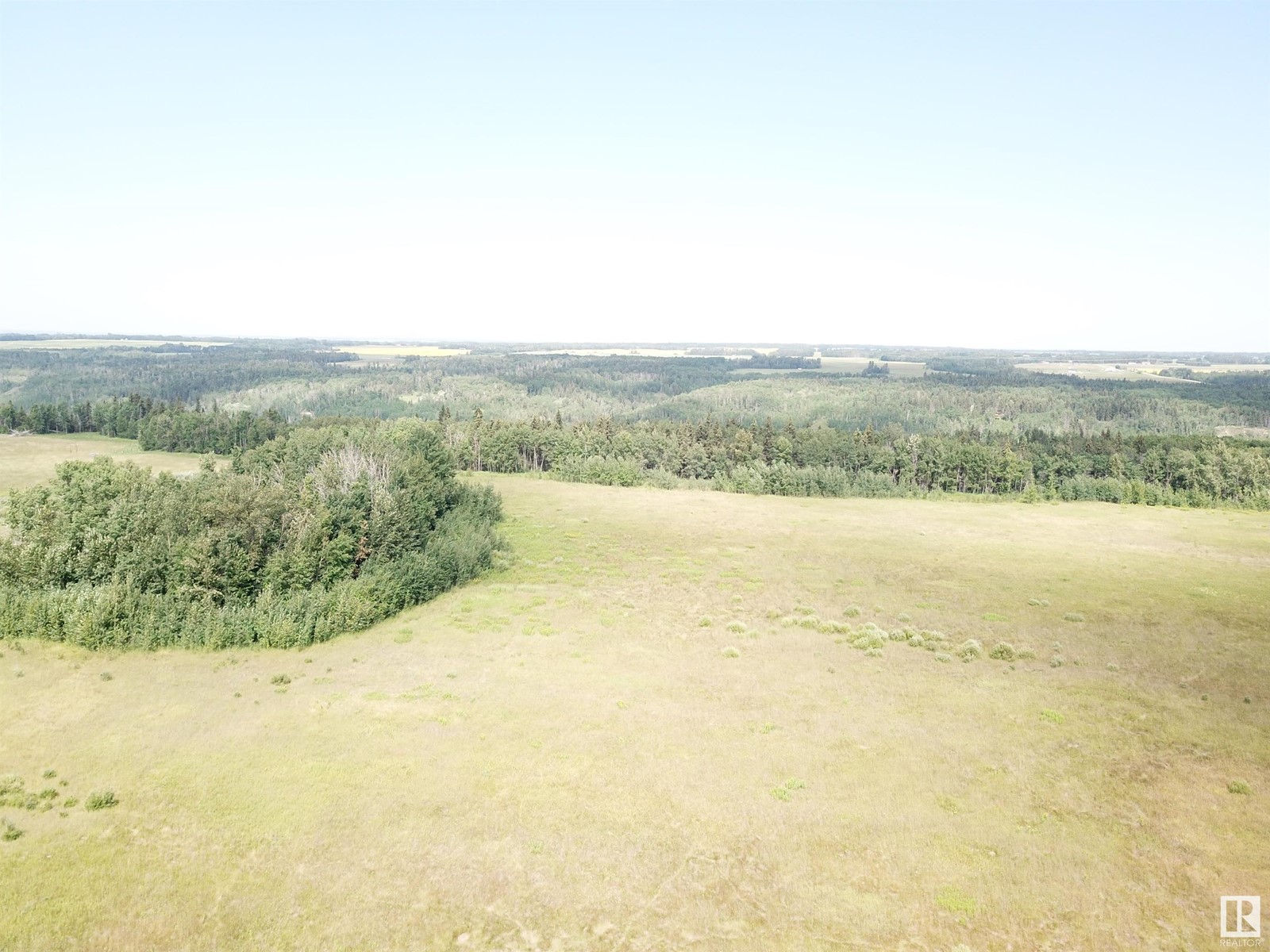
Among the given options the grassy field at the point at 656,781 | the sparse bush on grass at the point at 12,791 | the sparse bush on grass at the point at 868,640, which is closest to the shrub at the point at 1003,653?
the grassy field at the point at 656,781

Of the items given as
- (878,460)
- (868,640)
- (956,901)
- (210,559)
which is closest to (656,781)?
(956,901)

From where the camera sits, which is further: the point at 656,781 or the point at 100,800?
the point at 656,781

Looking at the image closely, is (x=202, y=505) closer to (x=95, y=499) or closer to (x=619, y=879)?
(x=95, y=499)

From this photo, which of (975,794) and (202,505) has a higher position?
(202,505)

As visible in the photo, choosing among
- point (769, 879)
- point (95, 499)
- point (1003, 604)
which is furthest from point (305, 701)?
point (1003, 604)

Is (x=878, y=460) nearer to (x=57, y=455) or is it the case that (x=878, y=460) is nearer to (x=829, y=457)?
(x=829, y=457)

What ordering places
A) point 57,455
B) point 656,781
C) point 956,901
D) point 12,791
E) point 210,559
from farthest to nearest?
point 57,455 < point 210,559 < point 656,781 < point 12,791 < point 956,901

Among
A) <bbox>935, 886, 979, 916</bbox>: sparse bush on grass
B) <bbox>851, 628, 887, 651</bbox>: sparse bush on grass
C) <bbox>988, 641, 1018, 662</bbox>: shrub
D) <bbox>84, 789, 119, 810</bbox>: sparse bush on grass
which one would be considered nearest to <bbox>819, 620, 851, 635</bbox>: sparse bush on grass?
<bbox>851, 628, 887, 651</bbox>: sparse bush on grass
